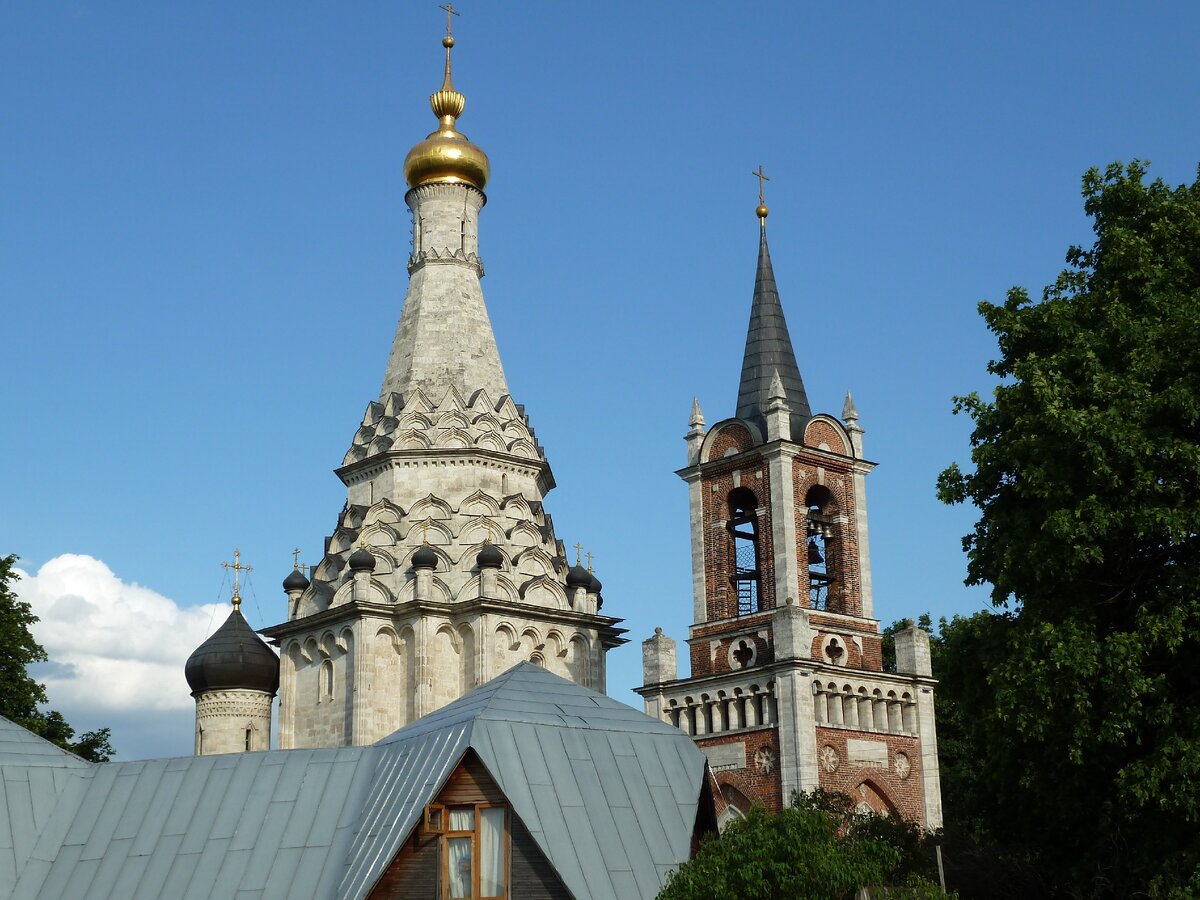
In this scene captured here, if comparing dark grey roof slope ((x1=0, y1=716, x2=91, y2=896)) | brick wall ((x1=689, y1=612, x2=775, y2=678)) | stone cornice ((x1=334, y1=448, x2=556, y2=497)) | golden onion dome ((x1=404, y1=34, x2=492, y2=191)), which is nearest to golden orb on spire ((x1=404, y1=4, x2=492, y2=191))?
golden onion dome ((x1=404, y1=34, x2=492, y2=191))

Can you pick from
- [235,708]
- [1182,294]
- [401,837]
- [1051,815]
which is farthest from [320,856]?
[235,708]

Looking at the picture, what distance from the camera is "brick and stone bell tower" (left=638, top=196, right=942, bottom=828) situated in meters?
34.4

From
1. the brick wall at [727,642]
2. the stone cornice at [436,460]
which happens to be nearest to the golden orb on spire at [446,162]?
the stone cornice at [436,460]

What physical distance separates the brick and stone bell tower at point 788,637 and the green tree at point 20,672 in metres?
13.1

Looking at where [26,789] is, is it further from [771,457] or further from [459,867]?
[771,457]

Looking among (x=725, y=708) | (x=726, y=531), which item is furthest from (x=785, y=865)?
(x=726, y=531)

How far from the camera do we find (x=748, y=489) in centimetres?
3697

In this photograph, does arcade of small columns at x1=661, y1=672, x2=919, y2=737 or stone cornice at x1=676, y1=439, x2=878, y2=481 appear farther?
stone cornice at x1=676, y1=439, x2=878, y2=481

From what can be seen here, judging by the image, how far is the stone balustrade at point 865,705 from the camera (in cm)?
3466

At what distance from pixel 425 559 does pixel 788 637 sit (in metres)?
8.01

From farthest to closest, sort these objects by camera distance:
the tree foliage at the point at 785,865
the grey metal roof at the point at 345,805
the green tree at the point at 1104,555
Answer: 1. the grey metal roof at the point at 345,805
2. the green tree at the point at 1104,555
3. the tree foliage at the point at 785,865

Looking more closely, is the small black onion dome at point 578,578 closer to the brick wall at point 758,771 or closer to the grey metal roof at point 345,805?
the brick wall at point 758,771

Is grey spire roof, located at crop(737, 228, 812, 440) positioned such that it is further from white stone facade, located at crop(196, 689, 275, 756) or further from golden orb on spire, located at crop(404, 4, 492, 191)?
white stone facade, located at crop(196, 689, 275, 756)

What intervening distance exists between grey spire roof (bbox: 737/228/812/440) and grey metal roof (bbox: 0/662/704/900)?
16666mm
